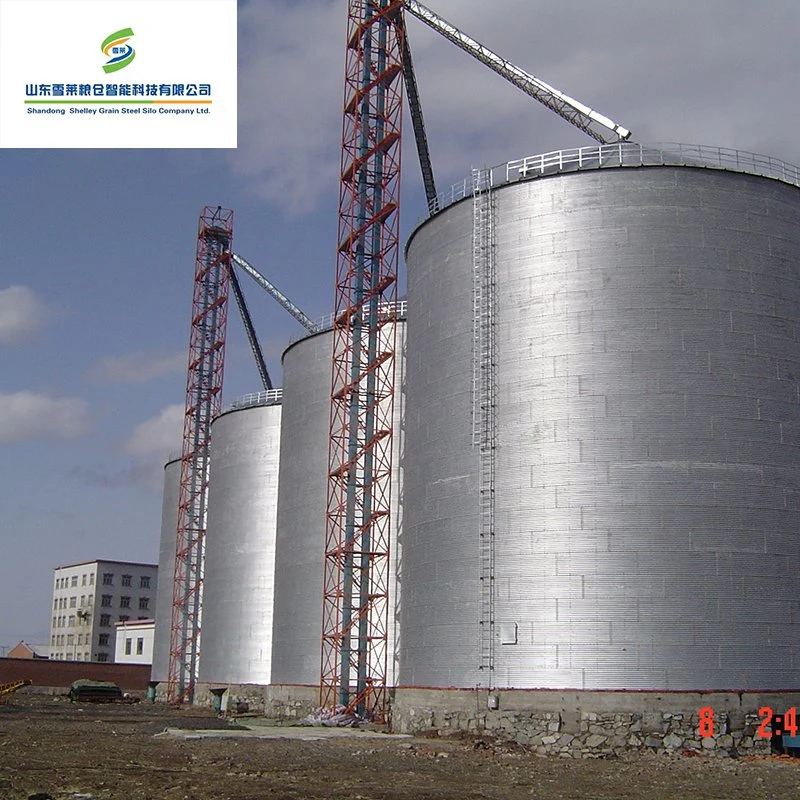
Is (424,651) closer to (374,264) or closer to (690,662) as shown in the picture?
(690,662)

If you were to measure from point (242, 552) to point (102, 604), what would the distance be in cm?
10044

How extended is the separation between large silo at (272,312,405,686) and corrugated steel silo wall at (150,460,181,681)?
2678 cm

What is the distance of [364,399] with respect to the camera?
54062 mm

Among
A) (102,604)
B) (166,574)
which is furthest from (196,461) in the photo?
(102,604)

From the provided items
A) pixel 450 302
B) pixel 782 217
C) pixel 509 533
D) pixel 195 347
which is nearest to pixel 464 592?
pixel 509 533

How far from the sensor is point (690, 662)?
118 ft

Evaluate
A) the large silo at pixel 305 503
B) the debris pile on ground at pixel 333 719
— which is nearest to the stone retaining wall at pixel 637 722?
the debris pile on ground at pixel 333 719

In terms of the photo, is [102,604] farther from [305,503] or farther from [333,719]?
[333,719]

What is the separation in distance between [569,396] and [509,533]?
5043mm

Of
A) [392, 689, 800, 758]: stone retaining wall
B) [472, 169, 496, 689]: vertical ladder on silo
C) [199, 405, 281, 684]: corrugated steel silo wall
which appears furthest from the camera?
[199, 405, 281, 684]: corrugated steel silo wall

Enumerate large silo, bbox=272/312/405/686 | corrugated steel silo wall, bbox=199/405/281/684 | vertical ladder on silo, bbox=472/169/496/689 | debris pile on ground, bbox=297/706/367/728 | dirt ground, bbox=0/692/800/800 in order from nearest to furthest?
1. dirt ground, bbox=0/692/800/800
2. vertical ladder on silo, bbox=472/169/496/689
3. debris pile on ground, bbox=297/706/367/728
4. large silo, bbox=272/312/405/686
5. corrugated steel silo wall, bbox=199/405/281/684

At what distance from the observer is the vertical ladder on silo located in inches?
1521
